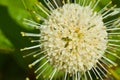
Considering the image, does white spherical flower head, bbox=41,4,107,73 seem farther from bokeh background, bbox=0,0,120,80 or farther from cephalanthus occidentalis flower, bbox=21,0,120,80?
bokeh background, bbox=0,0,120,80

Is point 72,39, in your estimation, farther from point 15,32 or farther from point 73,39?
point 15,32

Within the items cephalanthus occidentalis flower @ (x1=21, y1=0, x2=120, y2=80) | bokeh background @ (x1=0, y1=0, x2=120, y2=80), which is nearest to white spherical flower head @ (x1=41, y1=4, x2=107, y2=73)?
cephalanthus occidentalis flower @ (x1=21, y1=0, x2=120, y2=80)

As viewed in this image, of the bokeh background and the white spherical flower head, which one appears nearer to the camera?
the white spherical flower head

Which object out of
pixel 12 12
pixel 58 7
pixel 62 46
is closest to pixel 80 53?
pixel 62 46

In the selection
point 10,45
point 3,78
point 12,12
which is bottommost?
point 3,78

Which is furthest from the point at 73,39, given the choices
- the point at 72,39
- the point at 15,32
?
the point at 15,32

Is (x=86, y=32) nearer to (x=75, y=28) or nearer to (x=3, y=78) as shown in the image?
(x=75, y=28)

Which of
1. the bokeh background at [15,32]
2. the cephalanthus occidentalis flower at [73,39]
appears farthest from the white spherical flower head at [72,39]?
the bokeh background at [15,32]

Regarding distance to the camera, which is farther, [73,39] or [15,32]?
[15,32]
